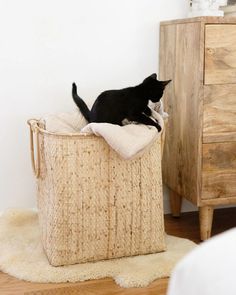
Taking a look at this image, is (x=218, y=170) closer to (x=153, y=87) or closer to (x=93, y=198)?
(x=153, y=87)

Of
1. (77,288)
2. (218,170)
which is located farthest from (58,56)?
→ (77,288)

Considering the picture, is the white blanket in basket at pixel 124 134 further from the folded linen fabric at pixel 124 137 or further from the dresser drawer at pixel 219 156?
the dresser drawer at pixel 219 156

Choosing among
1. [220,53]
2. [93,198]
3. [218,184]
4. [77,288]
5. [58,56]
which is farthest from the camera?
[58,56]

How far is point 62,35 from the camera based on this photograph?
2080 mm

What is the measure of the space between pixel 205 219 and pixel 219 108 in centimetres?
46

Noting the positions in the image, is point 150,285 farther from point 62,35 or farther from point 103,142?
point 62,35

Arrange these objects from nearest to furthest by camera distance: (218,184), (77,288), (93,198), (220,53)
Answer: (77,288), (93,198), (220,53), (218,184)

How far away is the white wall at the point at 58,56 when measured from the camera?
6.70ft

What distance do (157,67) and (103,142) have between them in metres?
0.67

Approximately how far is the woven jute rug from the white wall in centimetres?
33

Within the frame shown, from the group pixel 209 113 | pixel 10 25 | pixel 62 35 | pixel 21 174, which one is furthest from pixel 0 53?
pixel 209 113

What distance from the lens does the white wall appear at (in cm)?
204

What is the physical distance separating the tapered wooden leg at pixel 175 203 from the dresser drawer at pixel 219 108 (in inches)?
18.5

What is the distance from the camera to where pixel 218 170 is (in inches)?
75.4
